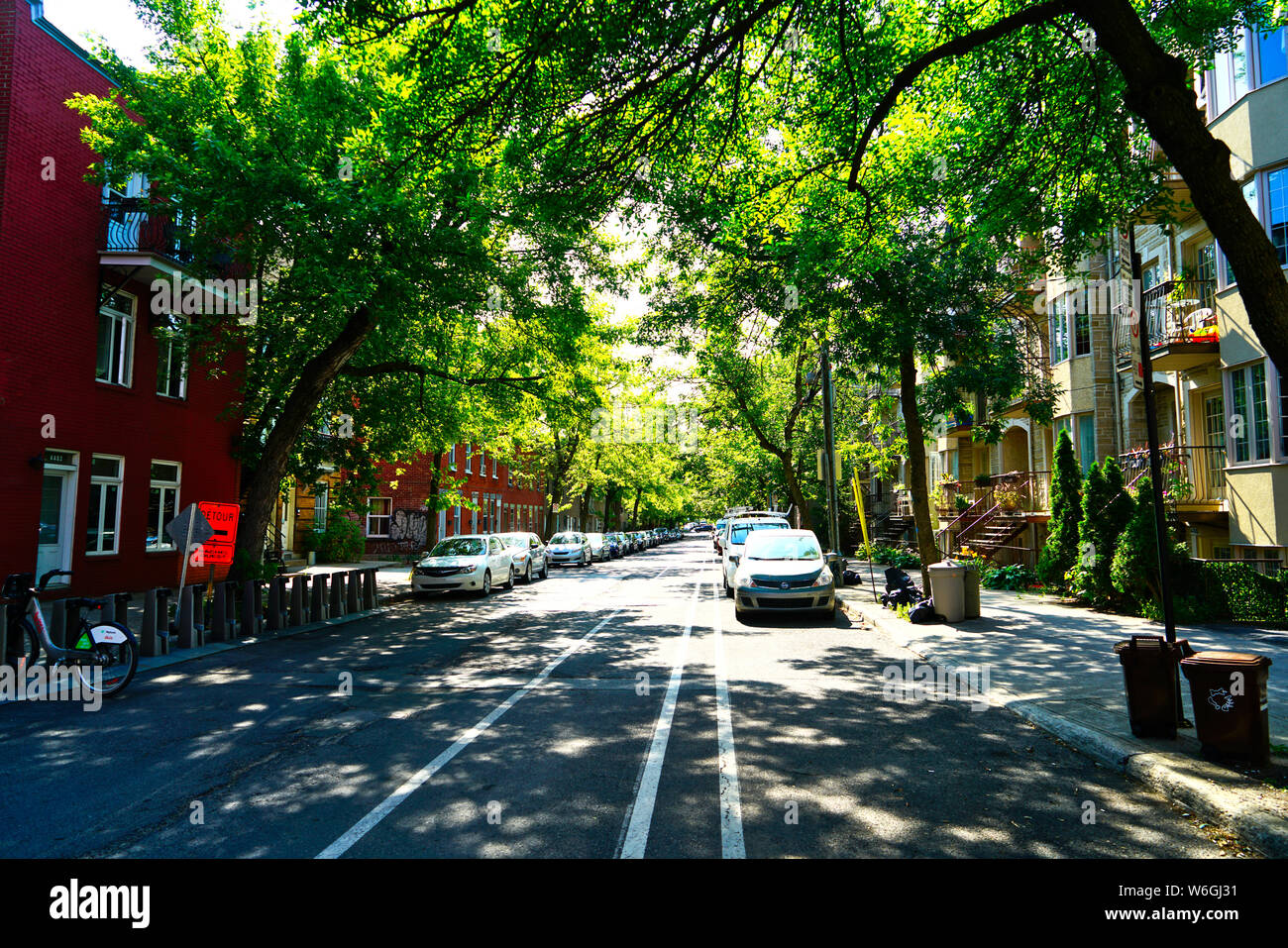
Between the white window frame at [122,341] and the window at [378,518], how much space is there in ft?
70.6

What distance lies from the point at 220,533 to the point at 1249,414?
1883 cm

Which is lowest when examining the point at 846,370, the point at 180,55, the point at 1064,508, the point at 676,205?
the point at 1064,508

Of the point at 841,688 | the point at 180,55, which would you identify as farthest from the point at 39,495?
the point at 841,688

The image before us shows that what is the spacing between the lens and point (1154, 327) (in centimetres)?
1555

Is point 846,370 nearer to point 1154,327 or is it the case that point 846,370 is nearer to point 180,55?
point 1154,327

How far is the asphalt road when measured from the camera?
3.96 meters

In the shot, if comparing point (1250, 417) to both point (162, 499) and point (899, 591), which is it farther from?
point (162, 499)

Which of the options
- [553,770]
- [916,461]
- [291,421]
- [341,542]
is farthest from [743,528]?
[341,542]

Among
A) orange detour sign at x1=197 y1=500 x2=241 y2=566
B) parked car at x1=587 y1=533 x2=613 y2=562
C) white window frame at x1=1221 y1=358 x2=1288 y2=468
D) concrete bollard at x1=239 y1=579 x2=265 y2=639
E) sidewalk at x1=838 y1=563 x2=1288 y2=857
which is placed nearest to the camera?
sidewalk at x1=838 y1=563 x2=1288 y2=857

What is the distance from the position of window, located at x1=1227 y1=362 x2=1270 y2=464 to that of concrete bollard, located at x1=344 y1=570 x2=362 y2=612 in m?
17.9

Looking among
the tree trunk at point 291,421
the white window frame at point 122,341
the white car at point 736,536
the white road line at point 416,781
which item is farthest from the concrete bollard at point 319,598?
the white car at point 736,536
